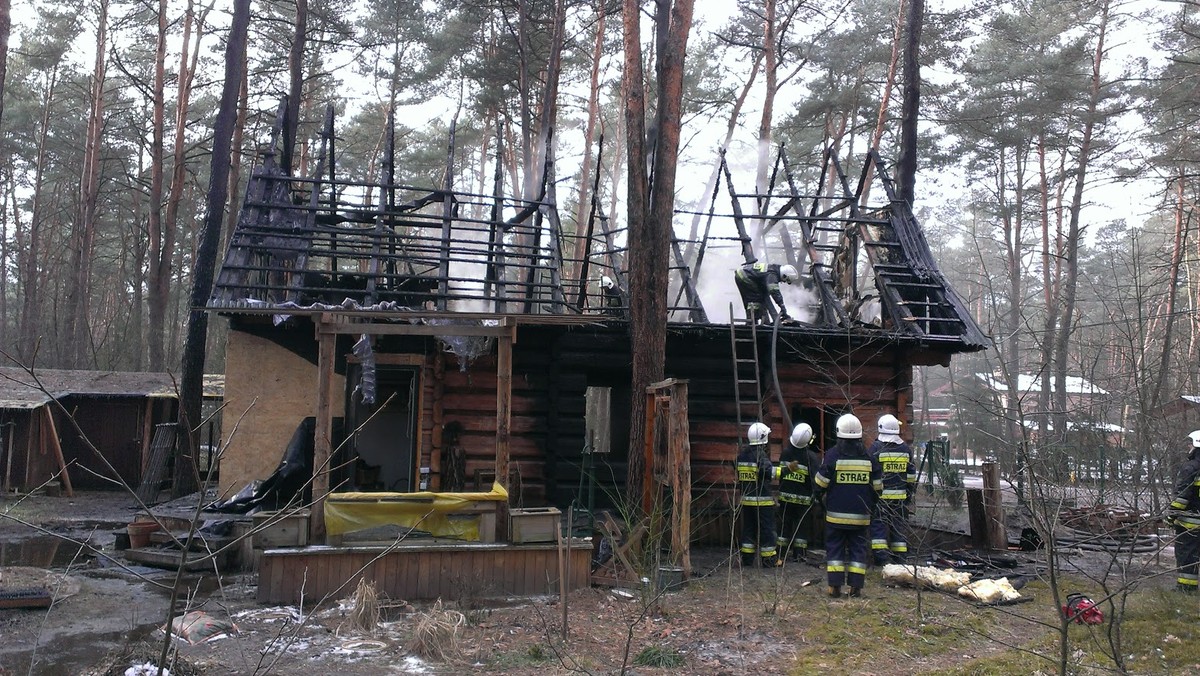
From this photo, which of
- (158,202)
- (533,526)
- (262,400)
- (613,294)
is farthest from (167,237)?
(533,526)

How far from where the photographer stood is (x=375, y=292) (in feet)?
37.7

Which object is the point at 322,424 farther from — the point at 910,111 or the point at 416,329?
the point at 910,111

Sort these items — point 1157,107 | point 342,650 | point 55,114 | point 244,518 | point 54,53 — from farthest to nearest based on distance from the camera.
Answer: point 55,114
point 54,53
point 1157,107
point 244,518
point 342,650

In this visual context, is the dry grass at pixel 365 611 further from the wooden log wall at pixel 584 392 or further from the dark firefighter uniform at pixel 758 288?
the dark firefighter uniform at pixel 758 288

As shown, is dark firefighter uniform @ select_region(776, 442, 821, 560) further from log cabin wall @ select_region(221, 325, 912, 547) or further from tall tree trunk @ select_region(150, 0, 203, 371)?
tall tree trunk @ select_region(150, 0, 203, 371)

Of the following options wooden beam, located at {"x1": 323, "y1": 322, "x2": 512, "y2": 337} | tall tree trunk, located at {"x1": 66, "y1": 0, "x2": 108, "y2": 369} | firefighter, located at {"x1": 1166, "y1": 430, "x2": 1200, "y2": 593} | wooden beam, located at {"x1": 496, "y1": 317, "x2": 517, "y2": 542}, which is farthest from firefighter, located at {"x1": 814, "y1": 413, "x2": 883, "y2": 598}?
tall tree trunk, located at {"x1": 66, "y1": 0, "x2": 108, "y2": 369}

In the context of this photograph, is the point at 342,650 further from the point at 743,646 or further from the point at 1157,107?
the point at 1157,107

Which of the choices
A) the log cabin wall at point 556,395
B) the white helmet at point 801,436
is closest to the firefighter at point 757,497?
the white helmet at point 801,436

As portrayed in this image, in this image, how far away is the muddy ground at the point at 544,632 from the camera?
21.8 ft

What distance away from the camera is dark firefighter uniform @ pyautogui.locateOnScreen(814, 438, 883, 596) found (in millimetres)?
9008

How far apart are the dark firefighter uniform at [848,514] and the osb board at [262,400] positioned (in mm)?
7762

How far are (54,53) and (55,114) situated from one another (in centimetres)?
545

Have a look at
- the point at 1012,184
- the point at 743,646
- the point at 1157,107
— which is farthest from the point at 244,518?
the point at 1012,184

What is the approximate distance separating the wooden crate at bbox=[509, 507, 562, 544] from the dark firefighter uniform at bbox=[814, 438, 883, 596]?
116 inches
